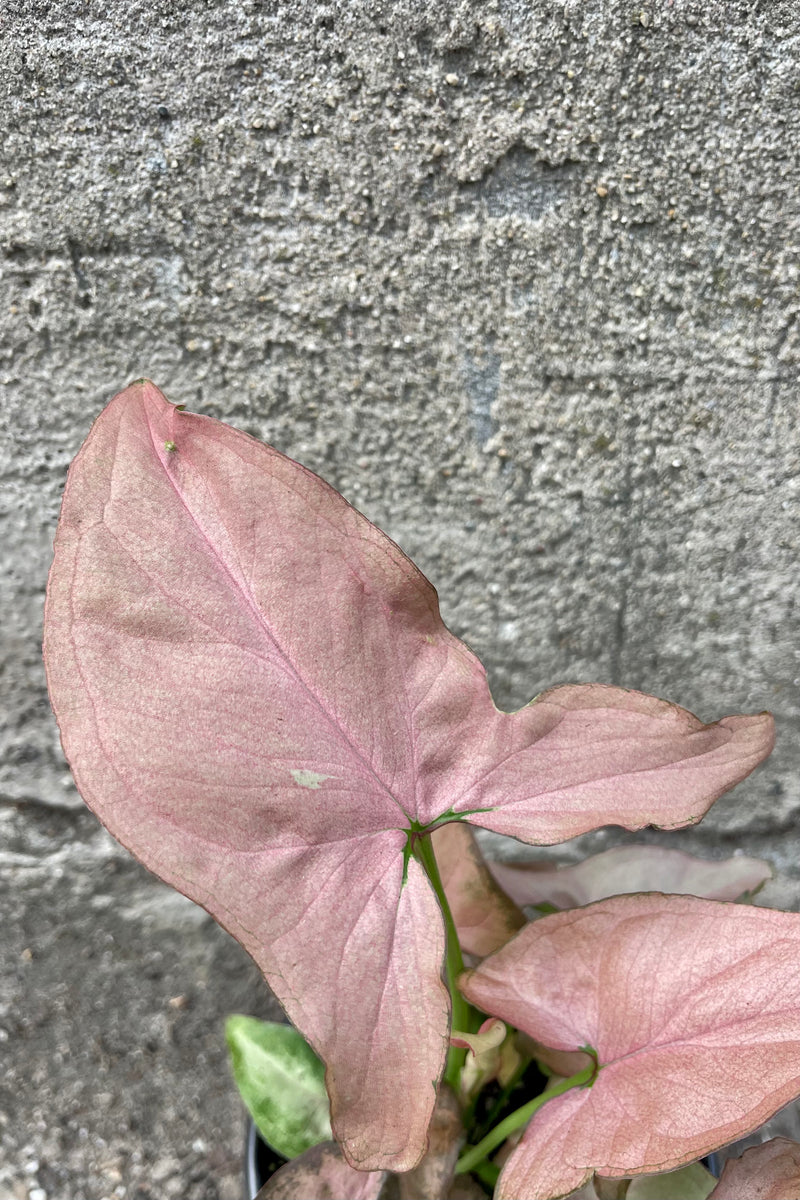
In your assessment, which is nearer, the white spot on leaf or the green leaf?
the white spot on leaf

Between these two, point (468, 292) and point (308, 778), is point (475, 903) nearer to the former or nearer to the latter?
point (308, 778)

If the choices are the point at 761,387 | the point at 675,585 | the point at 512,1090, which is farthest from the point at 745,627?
the point at 512,1090

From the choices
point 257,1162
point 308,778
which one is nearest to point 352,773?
point 308,778

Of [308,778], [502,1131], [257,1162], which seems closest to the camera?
[308,778]

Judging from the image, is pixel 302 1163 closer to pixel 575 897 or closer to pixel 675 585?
pixel 575 897

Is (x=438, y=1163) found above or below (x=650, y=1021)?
below

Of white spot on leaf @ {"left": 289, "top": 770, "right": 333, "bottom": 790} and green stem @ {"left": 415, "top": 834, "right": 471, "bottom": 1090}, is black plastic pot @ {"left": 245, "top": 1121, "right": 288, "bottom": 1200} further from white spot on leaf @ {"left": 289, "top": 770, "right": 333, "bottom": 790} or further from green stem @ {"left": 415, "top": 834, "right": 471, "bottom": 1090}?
white spot on leaf @ {"left": 289, "top": 770, "right": 333, "bottom": 790}

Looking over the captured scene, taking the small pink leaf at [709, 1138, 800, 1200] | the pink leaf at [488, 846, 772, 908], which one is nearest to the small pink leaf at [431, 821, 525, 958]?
the pink leaf at [488, 846, 772, 908]
